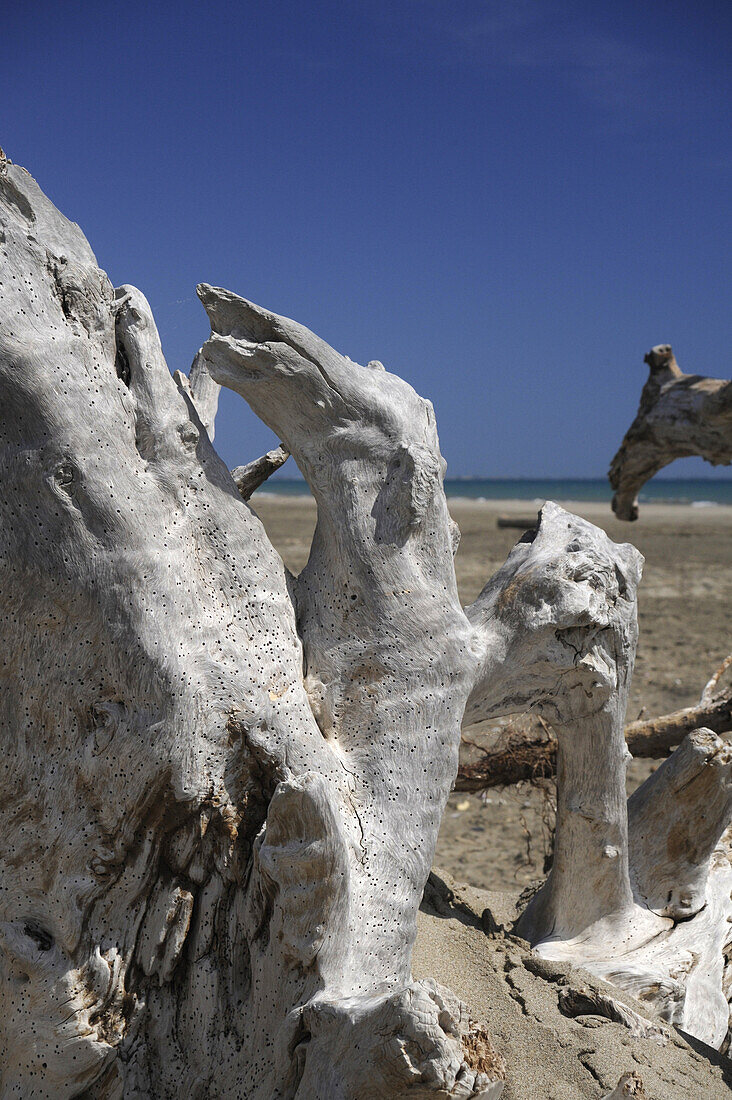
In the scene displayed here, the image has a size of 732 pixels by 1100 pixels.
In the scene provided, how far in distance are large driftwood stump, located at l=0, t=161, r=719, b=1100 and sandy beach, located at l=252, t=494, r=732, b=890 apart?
2.01m

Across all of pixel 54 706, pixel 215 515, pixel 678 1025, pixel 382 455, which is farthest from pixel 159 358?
pixel 678 1025

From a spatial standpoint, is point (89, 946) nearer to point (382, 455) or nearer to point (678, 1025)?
point (382, 455)

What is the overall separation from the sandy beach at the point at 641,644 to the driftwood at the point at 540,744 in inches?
6.6

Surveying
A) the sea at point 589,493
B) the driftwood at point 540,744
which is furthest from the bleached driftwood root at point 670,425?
the sea at point 589,493

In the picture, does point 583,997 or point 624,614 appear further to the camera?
point 624,614

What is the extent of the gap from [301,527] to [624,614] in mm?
20407

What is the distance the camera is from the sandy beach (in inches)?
183

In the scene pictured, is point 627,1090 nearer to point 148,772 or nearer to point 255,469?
point 148,772

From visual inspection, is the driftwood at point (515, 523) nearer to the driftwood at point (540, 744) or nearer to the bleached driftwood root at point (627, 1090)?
the driftwood at point (540, 744)

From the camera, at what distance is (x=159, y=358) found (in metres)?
2.27

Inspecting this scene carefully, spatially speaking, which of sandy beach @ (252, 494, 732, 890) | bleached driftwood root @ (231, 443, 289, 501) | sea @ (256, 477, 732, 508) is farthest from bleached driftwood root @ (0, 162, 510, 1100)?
sea @ (256, 477, 732, 508)

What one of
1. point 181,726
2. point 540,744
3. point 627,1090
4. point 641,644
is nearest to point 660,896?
point 540,744

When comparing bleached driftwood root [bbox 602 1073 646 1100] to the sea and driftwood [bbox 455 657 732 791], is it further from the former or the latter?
the sea

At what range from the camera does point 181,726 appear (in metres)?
2.05
